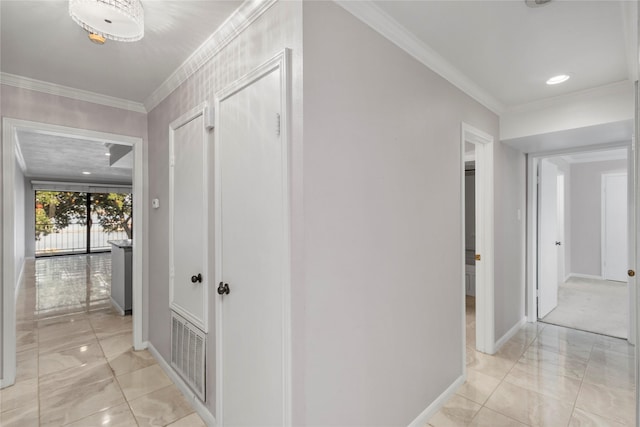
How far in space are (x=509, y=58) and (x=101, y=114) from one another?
3.56 metres

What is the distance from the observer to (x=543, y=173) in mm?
3855

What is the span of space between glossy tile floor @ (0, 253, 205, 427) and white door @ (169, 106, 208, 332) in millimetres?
690

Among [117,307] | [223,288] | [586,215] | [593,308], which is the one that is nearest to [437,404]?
[223,288]

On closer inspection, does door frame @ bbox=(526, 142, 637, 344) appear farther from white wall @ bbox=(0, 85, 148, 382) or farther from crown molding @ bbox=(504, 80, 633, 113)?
white wall @ bbox=(0, 85, 148, 382)

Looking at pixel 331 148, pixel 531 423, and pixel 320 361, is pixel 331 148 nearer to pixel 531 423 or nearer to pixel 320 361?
pixel 320 361

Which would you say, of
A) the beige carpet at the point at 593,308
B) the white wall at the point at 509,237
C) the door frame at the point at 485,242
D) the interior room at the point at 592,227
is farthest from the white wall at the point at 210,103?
the interior room at the point at 592,227

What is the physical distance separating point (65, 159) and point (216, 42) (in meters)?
6.45

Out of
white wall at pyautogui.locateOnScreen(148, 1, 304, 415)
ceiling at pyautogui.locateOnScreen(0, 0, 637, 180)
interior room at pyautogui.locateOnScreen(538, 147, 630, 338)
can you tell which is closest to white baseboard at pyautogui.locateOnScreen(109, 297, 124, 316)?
white wall at pyautogui.locateOnScreen(148, 1, 304, 415)

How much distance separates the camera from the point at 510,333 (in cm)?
335

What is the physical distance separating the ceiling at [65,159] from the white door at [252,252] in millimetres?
3177

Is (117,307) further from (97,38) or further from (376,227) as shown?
(376,227)

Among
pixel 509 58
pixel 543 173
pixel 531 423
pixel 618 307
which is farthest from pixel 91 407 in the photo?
pixel 618 307

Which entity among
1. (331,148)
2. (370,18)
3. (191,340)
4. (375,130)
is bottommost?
(191,340)

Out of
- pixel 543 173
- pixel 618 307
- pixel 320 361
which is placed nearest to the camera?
pixel 320 361
